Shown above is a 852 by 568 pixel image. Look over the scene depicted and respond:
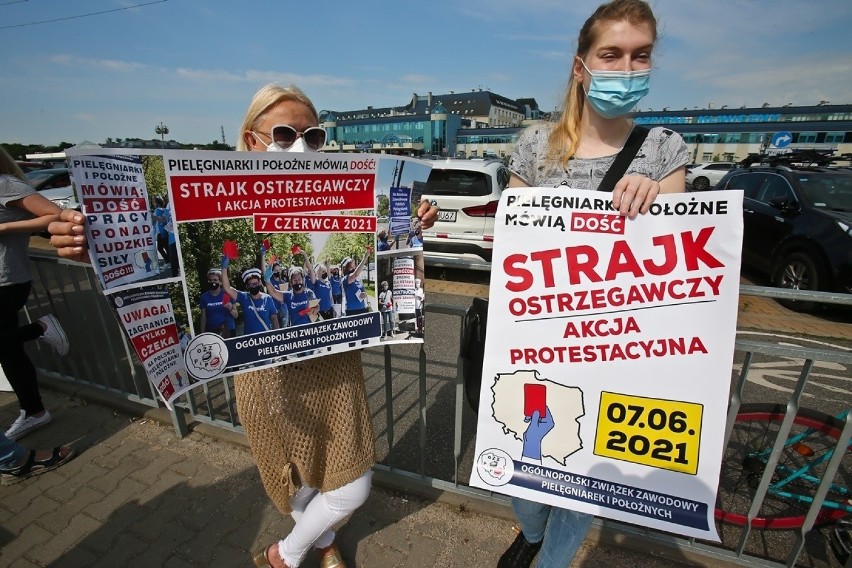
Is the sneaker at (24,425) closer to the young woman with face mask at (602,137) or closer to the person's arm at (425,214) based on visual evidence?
the person's arm at (425,214)

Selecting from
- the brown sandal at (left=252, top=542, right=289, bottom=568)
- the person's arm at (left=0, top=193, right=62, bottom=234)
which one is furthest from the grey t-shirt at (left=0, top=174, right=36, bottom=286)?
the brown sandal at (left=252, top=542, right=289, bottom=568)

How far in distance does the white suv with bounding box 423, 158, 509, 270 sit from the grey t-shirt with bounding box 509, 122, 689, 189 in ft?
17.2

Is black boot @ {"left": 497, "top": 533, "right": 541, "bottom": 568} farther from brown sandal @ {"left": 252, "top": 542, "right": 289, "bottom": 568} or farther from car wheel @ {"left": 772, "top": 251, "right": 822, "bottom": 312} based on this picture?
car wheel @ {"left": 772, "top": 251, "right": 822, "bottom": 312}

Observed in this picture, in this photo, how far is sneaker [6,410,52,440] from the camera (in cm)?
297

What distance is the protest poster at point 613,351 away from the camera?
1312 millimetres

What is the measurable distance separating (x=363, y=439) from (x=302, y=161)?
1125mm

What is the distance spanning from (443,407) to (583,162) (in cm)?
246

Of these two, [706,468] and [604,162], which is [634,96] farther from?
[706,468]

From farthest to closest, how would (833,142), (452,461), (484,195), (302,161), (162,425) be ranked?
(833,142) → (484,195) → (162,425) → (452,461) → (302,161)

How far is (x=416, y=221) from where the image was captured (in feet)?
5.04

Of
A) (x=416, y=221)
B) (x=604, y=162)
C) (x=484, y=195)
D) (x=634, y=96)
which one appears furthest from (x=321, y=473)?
(x=484, y=195)

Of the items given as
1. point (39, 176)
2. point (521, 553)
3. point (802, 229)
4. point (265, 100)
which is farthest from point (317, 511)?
point (39, 176)

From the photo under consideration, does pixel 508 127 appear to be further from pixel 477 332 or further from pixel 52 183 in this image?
pixel 477 332

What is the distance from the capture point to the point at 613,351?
1.41 metres
